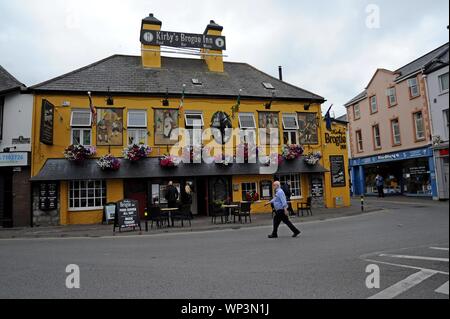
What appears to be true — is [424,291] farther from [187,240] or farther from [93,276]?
[187,240]

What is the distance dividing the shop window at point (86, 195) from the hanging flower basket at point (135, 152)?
6.89 ft

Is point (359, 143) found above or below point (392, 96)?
below

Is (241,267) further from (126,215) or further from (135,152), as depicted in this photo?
(135,152)

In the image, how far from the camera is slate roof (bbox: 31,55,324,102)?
57.5ft

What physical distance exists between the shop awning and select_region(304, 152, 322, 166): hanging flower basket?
3.61ft

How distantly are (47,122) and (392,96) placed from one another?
24814 millimetres

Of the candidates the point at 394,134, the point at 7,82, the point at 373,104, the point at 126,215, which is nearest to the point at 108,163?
the point at 126,215

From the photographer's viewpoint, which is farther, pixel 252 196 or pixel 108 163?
pixel 252 196

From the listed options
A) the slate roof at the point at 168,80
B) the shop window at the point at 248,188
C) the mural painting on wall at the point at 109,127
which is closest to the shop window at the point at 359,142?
the slate roof at the point at 168,80

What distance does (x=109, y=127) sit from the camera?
17.1 metres

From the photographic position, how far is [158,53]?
20.8 metres

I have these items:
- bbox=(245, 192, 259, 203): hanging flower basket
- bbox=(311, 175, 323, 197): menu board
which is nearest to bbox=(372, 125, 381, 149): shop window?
bbox=(311, 175, 323, 197): menu board

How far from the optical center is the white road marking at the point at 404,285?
427 centimetres
